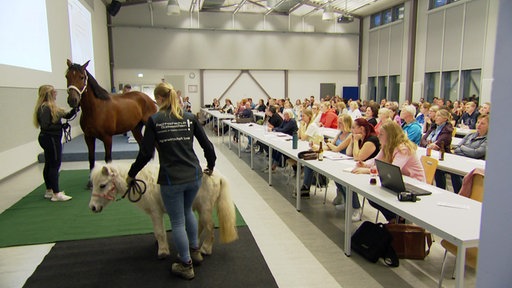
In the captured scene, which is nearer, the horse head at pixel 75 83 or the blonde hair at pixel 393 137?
the blonde hair at pixel 393 137

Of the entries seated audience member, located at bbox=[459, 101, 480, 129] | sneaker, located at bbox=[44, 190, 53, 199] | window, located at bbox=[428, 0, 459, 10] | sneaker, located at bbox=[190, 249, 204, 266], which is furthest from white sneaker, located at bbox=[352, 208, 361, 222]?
window, located at bbox=[428, 0, 459, 10]

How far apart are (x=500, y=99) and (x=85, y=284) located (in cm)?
281

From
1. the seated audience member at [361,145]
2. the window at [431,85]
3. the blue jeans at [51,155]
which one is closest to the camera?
the seated audience member at [361,145]

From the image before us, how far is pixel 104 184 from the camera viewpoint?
269 cm

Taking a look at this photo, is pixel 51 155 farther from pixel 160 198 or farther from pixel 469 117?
pixel 469 117

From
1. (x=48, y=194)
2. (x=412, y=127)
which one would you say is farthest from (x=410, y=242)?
(x=48, y=194)

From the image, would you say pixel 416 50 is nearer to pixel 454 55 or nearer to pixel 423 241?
pixel 454 55

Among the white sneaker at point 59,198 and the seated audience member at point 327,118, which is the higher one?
the seated audience member at point 327,118

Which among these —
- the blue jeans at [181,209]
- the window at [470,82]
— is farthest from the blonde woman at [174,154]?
the window at [470,82]

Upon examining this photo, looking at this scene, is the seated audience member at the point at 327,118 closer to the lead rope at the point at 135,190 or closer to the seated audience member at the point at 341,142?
the seated audience member at the point at 341,142

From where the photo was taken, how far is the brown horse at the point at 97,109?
442 cm

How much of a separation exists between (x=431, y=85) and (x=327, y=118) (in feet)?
24.6

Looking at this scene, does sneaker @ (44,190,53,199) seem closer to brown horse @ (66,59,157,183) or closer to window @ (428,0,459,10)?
brown horse @ (66,59,157,183)

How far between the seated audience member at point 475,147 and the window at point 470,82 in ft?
25.5
